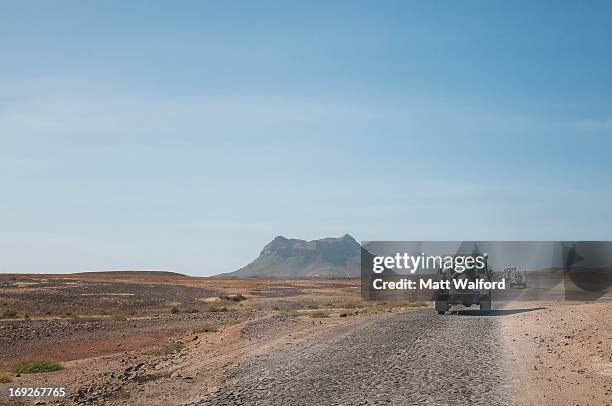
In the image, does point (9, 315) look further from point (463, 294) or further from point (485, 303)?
point (485, 303)

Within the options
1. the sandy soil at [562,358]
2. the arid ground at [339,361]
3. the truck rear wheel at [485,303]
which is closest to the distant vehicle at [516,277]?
the truck rear wheel at [485,303]

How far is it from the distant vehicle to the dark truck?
156 ft

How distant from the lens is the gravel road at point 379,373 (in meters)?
13.0

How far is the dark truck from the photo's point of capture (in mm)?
36175

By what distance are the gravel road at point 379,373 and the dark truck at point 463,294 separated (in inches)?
439

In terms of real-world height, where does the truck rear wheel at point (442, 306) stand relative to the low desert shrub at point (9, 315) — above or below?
above

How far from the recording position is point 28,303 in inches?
2281

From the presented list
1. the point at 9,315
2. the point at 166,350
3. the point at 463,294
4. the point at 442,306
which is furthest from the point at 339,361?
the point at 9,315

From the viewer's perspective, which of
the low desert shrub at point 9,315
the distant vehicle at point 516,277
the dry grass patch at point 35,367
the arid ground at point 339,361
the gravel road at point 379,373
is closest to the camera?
the gravel road at point 379,373

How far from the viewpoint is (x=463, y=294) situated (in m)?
36.3

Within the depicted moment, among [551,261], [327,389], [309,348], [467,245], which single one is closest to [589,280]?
[551,261]

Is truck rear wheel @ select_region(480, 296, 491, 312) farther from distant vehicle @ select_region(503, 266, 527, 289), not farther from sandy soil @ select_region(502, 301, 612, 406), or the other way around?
distant vehicle @ select_region(503, 266, 527, 289)

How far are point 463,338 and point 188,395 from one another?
12.4 metres

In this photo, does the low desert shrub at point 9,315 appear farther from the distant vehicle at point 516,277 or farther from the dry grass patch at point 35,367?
the distant vehicle at point 516,277
